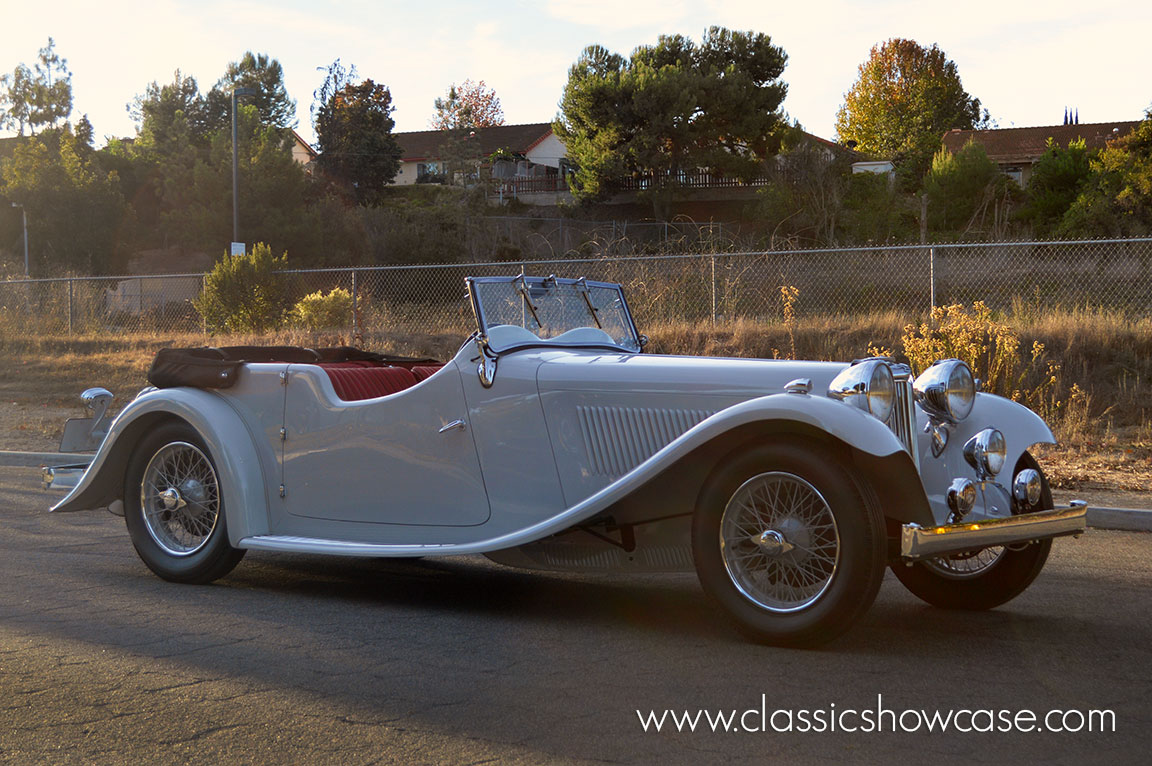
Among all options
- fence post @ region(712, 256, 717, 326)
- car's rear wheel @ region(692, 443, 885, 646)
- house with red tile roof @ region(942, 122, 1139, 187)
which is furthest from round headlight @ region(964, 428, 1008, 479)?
house with red tile roof @ region(942, 122, 1139, 187)

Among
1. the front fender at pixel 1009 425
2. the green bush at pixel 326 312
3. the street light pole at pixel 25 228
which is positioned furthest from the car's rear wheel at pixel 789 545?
the street light pole at pixel 25 228

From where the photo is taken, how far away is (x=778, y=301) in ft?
51.9

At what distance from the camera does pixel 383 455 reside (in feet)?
18.0

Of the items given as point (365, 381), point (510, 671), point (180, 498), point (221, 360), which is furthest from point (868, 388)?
point (180, 498)

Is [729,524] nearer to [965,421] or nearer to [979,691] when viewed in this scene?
[979,691]

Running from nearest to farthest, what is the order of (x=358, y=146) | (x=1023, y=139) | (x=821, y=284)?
(x=821, y=284), (x=358, y=146), (x=1023, y=139)

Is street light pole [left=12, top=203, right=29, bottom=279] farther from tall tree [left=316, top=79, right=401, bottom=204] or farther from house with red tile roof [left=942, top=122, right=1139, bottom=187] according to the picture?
house with red tile roof [left=942, top=122, right=1139, bottom=187]

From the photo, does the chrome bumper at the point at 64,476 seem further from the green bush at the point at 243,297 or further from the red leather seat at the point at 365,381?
the green bush at the point at 243,297

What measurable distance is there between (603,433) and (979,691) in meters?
1.95

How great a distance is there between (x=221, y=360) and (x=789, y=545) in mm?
3513

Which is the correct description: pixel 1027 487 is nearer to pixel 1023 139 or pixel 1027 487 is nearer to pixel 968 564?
pixel 968 564

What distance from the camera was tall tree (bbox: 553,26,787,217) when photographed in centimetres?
4141

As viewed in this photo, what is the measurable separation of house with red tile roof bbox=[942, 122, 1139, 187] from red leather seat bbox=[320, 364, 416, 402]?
50935mm

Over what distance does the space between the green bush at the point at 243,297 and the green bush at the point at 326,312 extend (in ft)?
3.90
